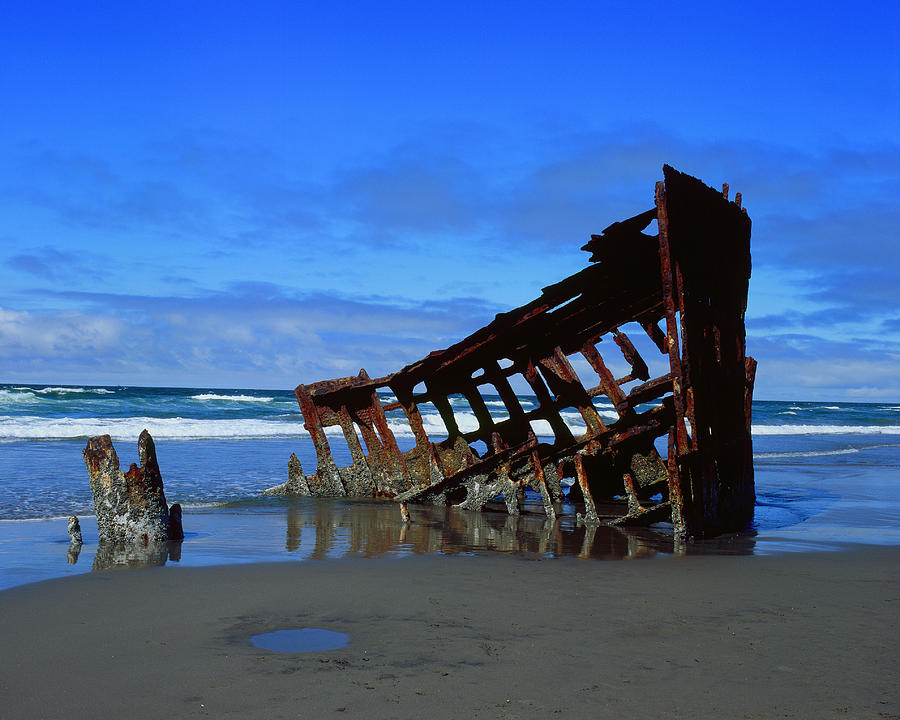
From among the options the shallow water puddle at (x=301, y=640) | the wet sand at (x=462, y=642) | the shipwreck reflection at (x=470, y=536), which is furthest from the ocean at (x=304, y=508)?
the shallow water puddle at (x=301, y=640)

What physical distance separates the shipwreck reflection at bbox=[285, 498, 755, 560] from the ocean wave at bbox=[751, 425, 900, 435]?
26.7 metres

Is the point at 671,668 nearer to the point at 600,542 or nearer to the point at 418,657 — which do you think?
the point at 418,657

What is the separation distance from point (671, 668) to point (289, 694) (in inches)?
63.1

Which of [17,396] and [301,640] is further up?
[17,396]

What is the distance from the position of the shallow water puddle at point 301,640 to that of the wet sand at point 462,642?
8 centimetres

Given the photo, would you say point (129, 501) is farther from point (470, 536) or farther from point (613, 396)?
point (613, 396)

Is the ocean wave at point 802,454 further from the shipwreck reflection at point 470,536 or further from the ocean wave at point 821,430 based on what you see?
the shipwreck reflection at point 470,536

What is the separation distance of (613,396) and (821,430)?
29.2 meters

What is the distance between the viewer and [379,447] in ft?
35.4

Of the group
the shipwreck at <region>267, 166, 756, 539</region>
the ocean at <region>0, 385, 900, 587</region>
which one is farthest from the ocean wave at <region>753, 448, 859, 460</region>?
the shipwreck at <region>267, 166, 756, 539</region>

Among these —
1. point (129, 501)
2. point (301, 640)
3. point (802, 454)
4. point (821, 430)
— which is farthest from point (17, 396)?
point (301, 640)

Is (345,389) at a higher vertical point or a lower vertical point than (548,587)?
higher

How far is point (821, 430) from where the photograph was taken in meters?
35.2

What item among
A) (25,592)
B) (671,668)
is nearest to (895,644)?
(671,668)
